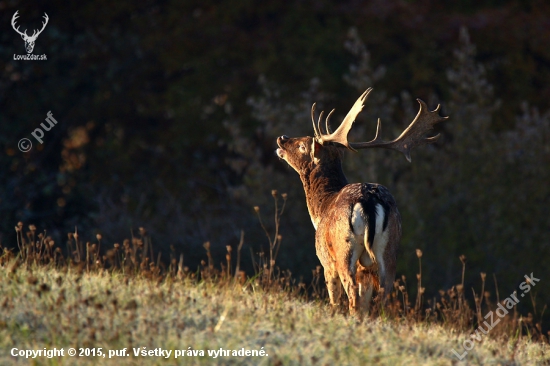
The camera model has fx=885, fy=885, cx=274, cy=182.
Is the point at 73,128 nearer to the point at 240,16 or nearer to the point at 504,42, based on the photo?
the point at 240,16

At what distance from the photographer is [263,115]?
51.0ft

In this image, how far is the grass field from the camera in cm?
525

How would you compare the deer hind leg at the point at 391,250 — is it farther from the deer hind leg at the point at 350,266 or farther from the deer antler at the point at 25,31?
the deer antler at the point at 25,31

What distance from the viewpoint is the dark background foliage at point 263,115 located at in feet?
49.4

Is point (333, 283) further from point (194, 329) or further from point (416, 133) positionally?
point (194, 329)

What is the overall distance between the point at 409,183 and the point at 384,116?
1266 millimetres

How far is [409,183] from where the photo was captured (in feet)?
50.3

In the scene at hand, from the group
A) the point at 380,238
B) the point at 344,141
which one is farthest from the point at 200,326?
the point at 344,141

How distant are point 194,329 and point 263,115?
10097mm

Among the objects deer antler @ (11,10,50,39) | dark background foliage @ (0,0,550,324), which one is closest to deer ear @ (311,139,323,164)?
dark background foliage @ (0,0,550,324)

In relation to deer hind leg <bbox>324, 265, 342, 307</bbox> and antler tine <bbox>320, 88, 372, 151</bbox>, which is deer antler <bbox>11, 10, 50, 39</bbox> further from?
deer hind leg <bbox>324, 265, 342, 307</bbox>

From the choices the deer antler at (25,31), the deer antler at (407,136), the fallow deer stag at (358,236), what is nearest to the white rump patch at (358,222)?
the fallow deer stag at (358,236)

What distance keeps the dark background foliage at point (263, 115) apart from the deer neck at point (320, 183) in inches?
226

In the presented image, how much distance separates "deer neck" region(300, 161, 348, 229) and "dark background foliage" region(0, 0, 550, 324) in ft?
18.8
